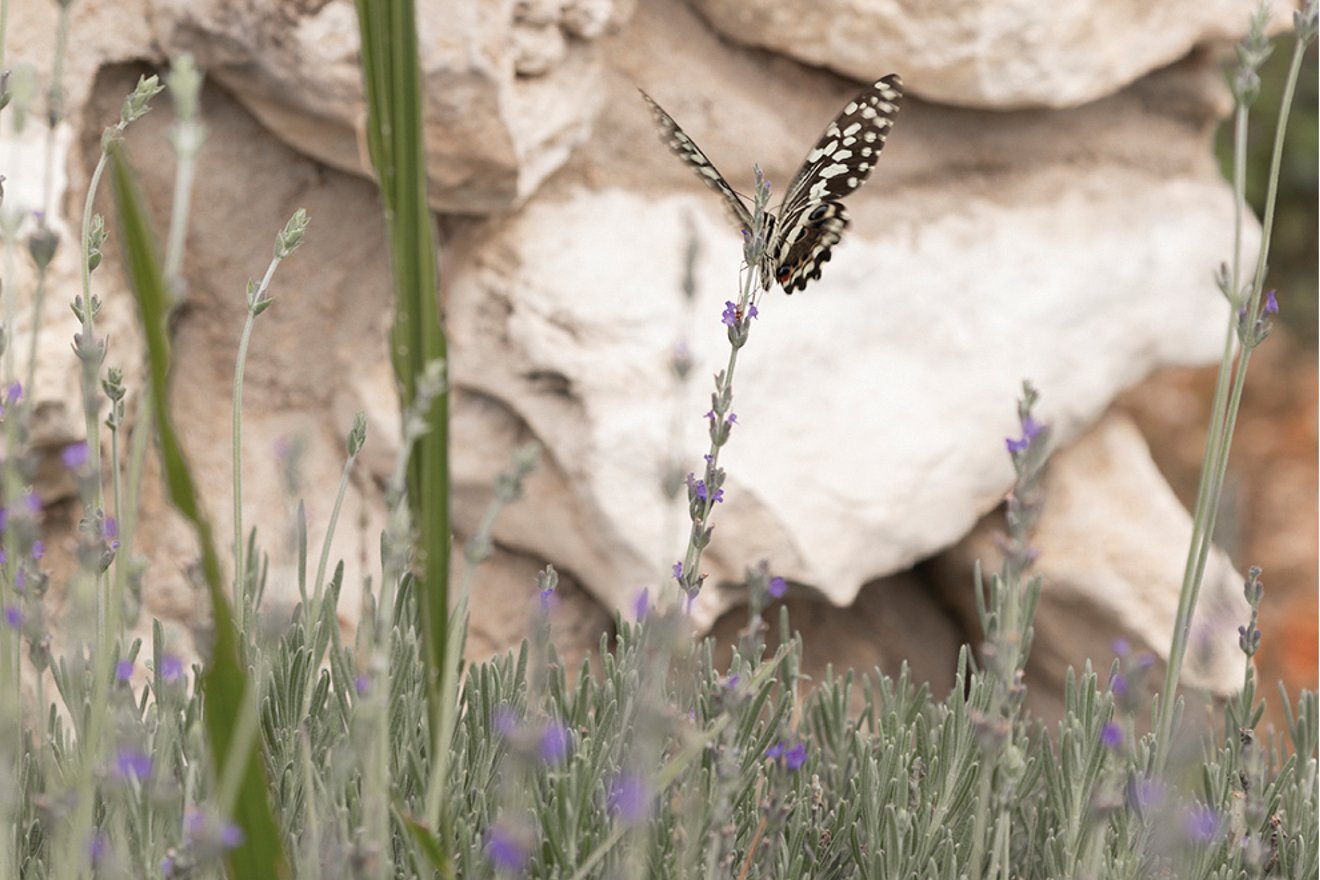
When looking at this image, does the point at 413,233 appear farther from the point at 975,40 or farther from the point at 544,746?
the point at 975,40

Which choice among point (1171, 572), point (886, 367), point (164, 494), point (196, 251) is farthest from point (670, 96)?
point (1171, 572)

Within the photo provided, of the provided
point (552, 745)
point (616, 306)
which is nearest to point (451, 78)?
point (616, 306)

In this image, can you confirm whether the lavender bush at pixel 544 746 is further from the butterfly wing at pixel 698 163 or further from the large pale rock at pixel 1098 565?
the large pale rock at pixel 1098 565

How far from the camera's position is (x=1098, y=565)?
10.8 ft

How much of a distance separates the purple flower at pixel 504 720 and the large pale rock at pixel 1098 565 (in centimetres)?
188

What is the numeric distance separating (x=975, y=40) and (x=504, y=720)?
2143mm

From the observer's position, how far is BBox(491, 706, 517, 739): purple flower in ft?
4.47

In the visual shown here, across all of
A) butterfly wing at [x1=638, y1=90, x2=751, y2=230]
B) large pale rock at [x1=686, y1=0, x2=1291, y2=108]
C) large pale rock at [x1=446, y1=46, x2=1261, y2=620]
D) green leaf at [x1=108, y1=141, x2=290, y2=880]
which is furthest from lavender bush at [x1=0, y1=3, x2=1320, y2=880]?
large pale rock at [x1=686, y1=0, x2=1291, y2=108]

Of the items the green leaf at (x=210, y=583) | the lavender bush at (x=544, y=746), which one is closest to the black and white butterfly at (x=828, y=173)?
the lavender bush at (x=544, y=746)

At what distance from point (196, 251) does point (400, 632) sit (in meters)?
1.57

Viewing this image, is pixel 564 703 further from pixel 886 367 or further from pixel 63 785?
pixel 886 367

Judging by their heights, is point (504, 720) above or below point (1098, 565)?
above

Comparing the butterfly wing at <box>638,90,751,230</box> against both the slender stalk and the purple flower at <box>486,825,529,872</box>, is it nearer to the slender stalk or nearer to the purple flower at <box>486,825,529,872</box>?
the slender stalk

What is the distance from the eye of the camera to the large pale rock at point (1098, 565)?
3303 millimetres
